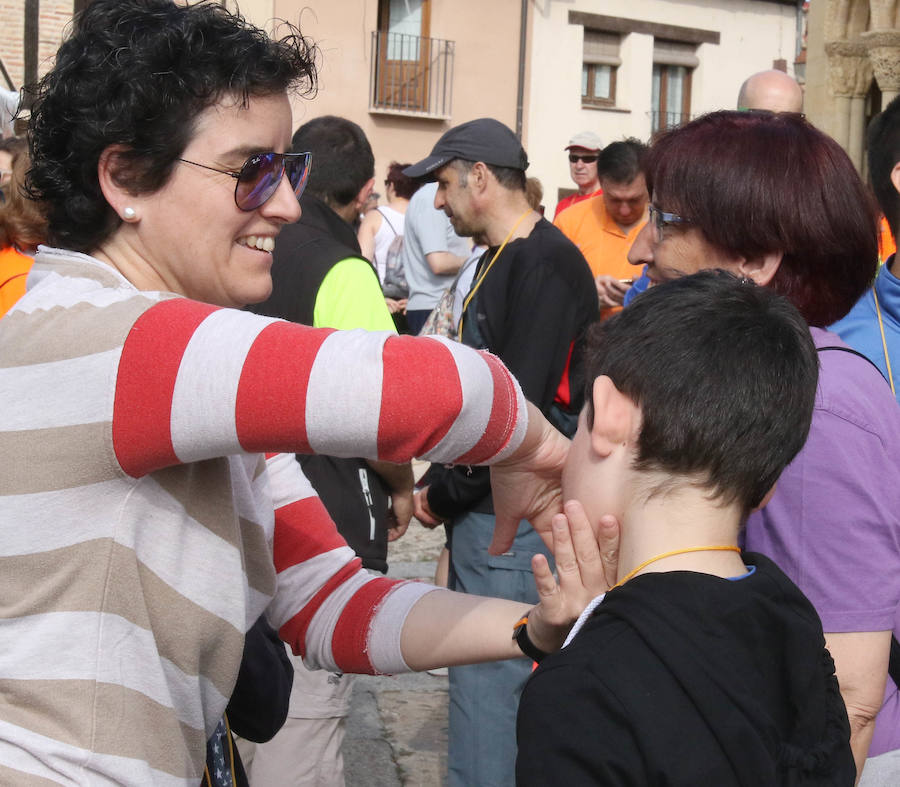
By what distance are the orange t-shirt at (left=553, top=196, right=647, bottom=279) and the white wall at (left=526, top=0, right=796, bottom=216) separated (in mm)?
14981

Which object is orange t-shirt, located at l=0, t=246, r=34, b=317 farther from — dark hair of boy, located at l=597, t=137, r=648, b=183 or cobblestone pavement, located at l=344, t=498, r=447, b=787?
dark hair of boy, located at l=597, t=137, r=648, b=183

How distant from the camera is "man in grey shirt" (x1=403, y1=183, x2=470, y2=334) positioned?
756cm

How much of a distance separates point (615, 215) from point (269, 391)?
499 cm

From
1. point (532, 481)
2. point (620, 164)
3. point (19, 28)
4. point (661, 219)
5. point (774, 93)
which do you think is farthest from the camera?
point (19, 28)

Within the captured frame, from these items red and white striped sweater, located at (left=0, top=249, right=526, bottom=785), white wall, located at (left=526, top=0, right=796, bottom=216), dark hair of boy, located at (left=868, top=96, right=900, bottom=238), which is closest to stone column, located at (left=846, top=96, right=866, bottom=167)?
white wall, located at (left=526, top=0, right=796, bottom=216)

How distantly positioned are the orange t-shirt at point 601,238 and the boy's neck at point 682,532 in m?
4.45

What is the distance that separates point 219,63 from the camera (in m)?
1.67

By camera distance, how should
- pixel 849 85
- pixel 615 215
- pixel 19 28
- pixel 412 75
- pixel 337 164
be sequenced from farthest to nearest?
pixel 412 75
pixel 19 28
pixel 849 85
pixel 615 215
pixel 337 164

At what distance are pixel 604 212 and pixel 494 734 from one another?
3464mm

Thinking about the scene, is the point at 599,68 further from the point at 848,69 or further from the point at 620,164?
the point at 620,164

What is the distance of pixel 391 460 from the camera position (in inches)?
54.9

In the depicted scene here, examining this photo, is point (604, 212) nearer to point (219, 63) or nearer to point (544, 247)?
point (544, 247)

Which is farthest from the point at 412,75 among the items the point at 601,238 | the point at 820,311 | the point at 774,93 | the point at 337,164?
the point at 820,311

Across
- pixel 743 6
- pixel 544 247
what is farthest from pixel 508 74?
pixel 544 247
